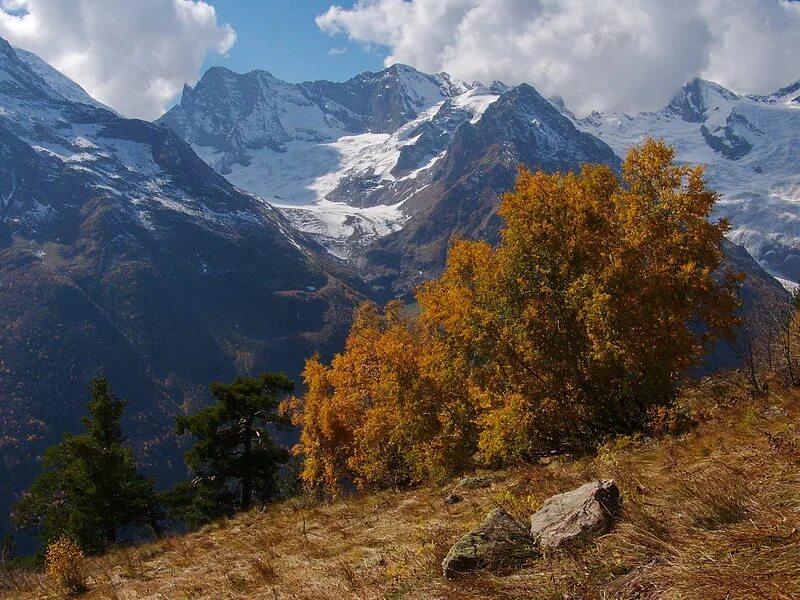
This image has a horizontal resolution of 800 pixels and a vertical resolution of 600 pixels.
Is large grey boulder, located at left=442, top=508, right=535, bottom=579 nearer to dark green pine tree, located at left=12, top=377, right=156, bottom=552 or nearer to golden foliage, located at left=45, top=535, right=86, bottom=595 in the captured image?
golden foliage, located at left=45, top=535, right=86, bottom=595

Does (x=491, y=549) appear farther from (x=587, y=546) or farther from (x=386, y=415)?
(x=386, y=415)

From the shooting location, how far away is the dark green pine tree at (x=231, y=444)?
38.8m

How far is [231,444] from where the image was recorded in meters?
40.0

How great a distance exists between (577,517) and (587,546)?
0.50 meters

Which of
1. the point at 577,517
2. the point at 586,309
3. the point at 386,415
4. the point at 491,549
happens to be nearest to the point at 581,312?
the point at 586,309

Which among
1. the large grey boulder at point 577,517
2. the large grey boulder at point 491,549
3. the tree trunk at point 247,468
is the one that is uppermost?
the large grey boulder at point 577,517

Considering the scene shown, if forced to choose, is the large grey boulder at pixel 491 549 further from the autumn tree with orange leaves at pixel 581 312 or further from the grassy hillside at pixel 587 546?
the autumn tree with orange leaves at pixel 581 312

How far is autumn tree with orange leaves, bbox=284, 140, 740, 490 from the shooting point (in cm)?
1728

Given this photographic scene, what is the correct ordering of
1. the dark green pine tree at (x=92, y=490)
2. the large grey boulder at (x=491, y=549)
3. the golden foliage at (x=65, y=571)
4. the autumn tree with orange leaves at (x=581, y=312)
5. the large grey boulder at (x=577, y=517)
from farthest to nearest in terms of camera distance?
the dark green pine tree at (x=92, y=490)
the autumn tree with orange leaves at (x=581, y=312)
the golden foliage at (x=65, y=571)
the large grey boulder at (x=491, y=549)
the large grey boulder at (x=577, y=517)

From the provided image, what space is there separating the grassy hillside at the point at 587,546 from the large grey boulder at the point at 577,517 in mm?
245

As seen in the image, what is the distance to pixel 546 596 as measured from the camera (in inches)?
205

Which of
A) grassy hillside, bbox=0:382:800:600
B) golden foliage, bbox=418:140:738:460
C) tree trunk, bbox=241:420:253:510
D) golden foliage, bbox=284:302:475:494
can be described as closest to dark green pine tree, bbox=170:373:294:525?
tree trunk, bbox=241:420:253:510

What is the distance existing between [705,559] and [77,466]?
37.7 m

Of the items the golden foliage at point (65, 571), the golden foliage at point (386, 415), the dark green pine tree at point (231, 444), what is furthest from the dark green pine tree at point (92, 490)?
the golden foliage at point (65, 571)
